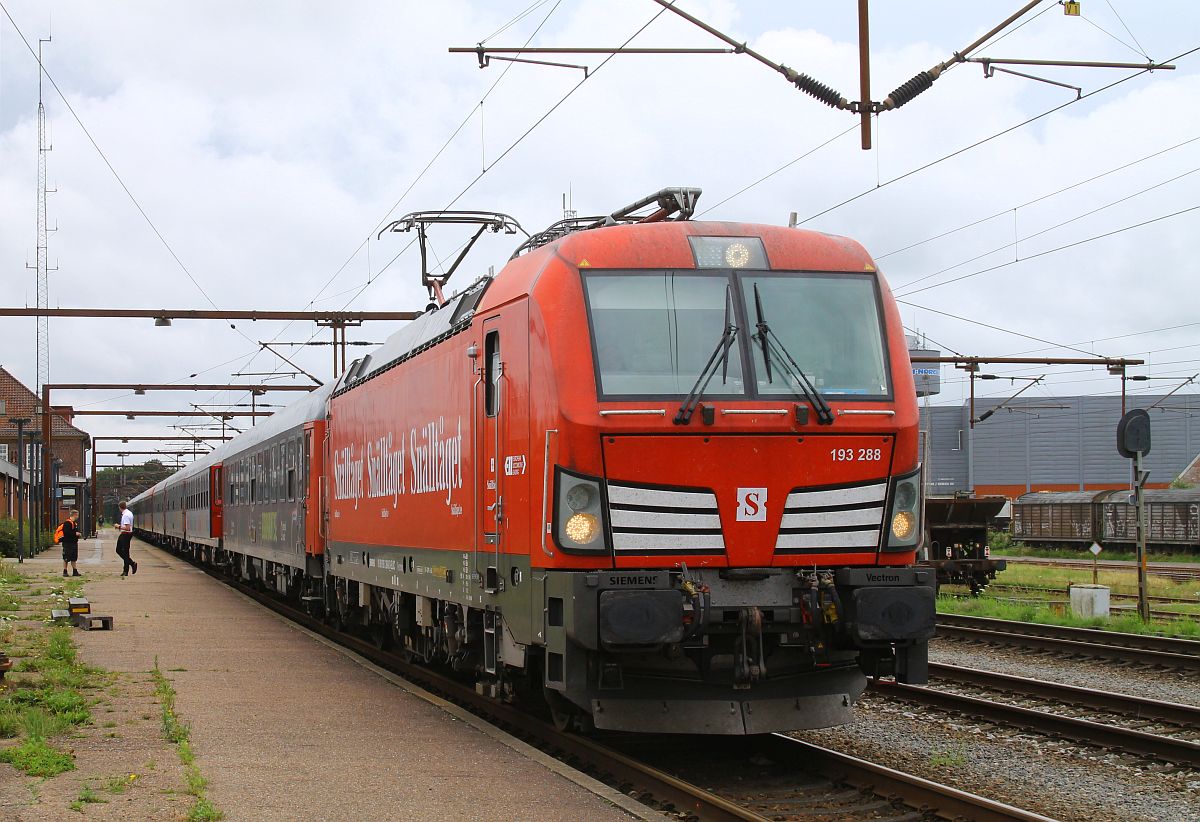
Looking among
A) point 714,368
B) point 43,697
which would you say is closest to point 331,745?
point 43,697

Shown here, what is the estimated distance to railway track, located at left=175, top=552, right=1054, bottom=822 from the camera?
23.3 feet

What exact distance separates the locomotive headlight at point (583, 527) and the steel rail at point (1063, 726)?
2354 mm

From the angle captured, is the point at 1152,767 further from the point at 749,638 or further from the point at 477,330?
the point at 477,330

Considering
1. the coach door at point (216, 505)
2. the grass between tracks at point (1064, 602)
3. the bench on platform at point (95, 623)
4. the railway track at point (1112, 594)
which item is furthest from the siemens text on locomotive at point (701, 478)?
the coach door at point (216, 505)

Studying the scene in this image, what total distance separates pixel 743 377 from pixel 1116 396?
74382 mm

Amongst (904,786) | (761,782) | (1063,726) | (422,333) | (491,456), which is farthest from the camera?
(422,333)

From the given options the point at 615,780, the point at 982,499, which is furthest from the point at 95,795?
the point at 982,499

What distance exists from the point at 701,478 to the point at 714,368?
27.4 inches

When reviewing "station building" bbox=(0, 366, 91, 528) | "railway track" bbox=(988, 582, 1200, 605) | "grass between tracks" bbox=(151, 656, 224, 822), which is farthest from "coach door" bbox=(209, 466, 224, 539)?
"grass between tracks" bbox=(151, 656, 224, 822)

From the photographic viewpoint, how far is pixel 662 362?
8.08 m

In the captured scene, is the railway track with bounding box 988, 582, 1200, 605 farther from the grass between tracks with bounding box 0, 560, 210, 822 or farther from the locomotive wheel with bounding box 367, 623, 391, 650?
the grass between tracks with bounding box 0, 560, 210, 822

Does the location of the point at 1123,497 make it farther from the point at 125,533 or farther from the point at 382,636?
the point at 382,636

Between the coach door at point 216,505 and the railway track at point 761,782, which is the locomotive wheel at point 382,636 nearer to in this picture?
the railway track at point 761,782

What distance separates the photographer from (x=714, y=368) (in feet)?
26.5
